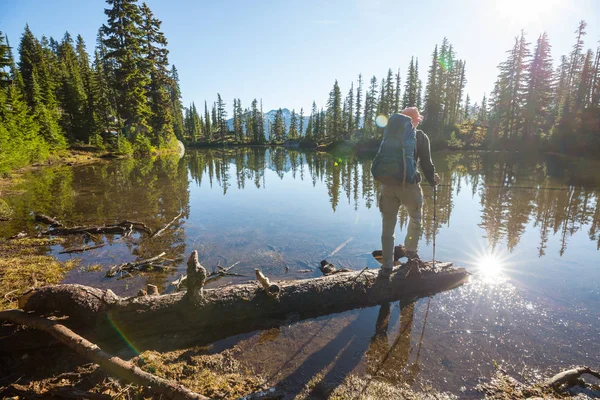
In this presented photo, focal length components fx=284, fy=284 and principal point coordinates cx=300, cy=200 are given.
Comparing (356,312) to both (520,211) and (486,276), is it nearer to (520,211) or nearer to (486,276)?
(486,276)

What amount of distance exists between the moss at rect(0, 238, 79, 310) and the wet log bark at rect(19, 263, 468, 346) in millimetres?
1555

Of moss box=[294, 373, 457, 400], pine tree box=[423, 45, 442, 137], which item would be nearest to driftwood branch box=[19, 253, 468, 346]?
moss box=[294, 373, 457, 400]

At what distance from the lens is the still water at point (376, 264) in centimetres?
363

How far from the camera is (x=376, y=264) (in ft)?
21.6

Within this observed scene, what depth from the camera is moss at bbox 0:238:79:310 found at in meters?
4.79

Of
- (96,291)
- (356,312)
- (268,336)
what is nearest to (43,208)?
(96,291)

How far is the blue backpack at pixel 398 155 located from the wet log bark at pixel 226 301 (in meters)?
1.78

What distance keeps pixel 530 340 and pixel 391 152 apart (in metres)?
3.32

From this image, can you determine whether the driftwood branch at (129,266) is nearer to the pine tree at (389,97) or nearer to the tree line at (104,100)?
the tree line at (104,100)

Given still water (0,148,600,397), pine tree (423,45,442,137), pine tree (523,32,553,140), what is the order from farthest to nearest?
1. pine tree (423,45,442,137)
2. pine tree (523,32,553,140)
3. still water (0,148,600,397)

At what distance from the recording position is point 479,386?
3.21 meters

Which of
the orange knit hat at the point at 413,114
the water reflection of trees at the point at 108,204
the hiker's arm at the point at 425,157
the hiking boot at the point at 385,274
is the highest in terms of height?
the orange knit hat at the point at 413,114

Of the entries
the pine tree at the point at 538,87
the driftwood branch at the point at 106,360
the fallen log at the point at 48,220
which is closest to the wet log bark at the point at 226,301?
the driftwood branch at the point at 106,360

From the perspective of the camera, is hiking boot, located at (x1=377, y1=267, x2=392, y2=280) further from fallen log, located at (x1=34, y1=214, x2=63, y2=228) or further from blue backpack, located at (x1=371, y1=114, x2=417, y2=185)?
fallen log, located at (x1=34, y1=214, x2=63, y2=228)
